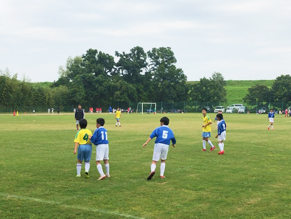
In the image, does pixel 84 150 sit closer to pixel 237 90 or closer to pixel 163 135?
pixel 163 135

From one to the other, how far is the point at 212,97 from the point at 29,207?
8826cm

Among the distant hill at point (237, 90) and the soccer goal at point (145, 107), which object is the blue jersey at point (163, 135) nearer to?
the soccer goal at point (145, 107)

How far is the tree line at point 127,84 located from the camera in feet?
299

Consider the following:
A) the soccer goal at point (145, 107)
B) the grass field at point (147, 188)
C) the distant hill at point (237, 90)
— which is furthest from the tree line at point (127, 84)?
the grass field at point (147, 188)

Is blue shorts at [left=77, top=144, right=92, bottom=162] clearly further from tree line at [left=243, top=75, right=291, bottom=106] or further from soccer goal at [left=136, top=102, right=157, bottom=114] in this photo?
soccer goal at [left=136, top=102, right=157, bottom=114]

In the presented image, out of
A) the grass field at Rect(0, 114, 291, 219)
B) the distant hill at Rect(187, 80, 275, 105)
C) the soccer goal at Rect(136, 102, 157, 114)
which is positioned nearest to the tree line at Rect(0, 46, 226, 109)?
the soccer goal at Rect(136, 102, 157, 114)

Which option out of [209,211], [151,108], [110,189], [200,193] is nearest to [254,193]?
[200,193]

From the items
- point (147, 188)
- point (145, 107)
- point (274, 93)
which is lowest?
point (147, 188)

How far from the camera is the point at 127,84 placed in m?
91.5

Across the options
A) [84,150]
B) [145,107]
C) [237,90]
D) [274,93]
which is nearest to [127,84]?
[145,107]

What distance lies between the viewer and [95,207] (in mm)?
6645

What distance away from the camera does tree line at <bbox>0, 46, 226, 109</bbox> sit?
9100 cm

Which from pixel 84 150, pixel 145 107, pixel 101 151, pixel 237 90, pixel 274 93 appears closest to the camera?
pixel 101 151

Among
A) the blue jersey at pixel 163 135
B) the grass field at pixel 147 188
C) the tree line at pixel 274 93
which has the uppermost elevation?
the tree line at pixel 274 93
